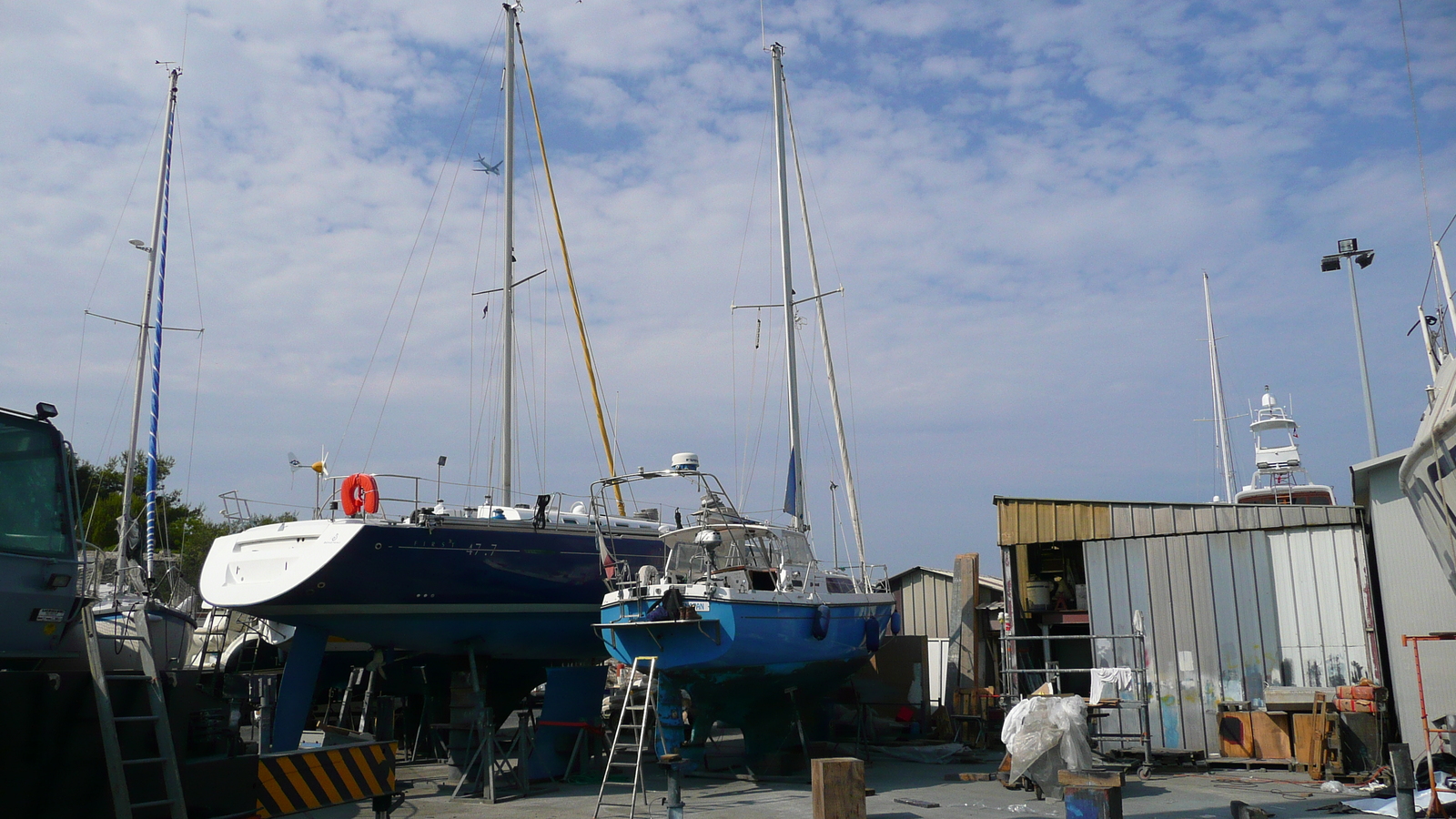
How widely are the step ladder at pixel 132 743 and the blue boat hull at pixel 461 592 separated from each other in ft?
23.0

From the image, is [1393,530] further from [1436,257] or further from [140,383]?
[140,383]

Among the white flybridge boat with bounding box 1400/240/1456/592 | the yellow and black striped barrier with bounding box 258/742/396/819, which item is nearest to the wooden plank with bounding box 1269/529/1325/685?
the white flybridge boat with bounding box 1400/240/1456/592

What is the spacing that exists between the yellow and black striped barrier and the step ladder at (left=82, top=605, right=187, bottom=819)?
60 cm

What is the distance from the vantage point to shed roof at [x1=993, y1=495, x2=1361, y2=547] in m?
12.7

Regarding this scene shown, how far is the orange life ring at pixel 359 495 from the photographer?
12211mm

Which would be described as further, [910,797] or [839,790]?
[910,797]

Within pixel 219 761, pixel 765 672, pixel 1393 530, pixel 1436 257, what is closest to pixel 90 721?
pixel 219 761

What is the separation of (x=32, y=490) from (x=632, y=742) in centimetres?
1199

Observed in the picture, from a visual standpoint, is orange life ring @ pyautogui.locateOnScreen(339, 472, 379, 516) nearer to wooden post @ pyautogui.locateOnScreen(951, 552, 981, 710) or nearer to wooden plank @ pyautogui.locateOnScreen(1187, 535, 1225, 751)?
wooden post @ pyautogui.locateOnScreen(951, 552, 981, 710)

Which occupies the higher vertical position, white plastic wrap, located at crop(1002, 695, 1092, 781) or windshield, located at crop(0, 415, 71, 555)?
windshield, located at crop(0, 415, 71, 555)

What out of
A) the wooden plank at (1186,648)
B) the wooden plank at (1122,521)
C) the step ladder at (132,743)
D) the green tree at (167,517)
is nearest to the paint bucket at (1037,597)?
the wooden plank at (1122,521)

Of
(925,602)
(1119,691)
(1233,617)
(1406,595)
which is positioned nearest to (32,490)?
(1119,691)

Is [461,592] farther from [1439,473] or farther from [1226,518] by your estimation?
[1439,473]

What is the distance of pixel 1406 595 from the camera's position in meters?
10.8
